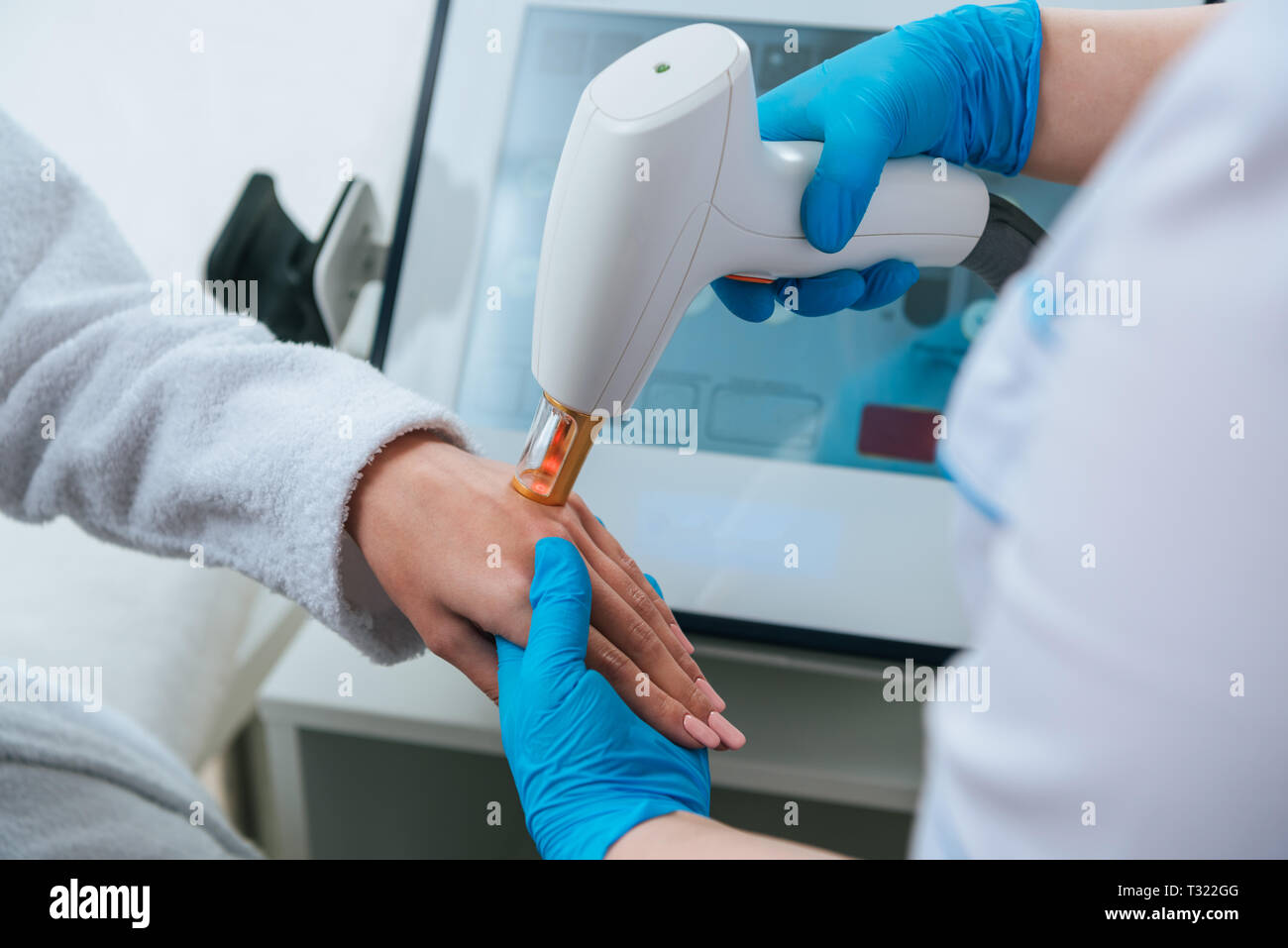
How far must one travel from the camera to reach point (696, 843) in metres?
0.42

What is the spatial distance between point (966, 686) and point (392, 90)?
1267mm

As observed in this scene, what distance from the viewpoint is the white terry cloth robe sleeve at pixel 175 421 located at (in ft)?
2.01

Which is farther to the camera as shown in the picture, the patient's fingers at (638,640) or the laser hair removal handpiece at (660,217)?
the patient's fingers at (638,640)

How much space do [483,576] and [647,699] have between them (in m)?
0.13

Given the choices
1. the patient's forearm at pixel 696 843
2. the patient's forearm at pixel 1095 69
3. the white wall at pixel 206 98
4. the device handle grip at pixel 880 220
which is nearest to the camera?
the patient's forearm at pixel 696 843

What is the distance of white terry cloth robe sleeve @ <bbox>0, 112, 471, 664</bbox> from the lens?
613mm

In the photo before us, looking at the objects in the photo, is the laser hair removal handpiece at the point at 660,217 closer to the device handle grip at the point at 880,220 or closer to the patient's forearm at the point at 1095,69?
the device handle grip at the point at 880,220

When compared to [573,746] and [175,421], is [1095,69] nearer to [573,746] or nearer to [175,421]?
[573,746]

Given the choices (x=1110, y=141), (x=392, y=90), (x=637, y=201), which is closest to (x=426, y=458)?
(x=637, y=201)

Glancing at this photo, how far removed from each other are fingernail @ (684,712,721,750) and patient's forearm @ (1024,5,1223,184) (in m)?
0.50

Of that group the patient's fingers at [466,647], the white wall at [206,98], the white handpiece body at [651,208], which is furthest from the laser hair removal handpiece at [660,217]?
the white wall at [206,98]
